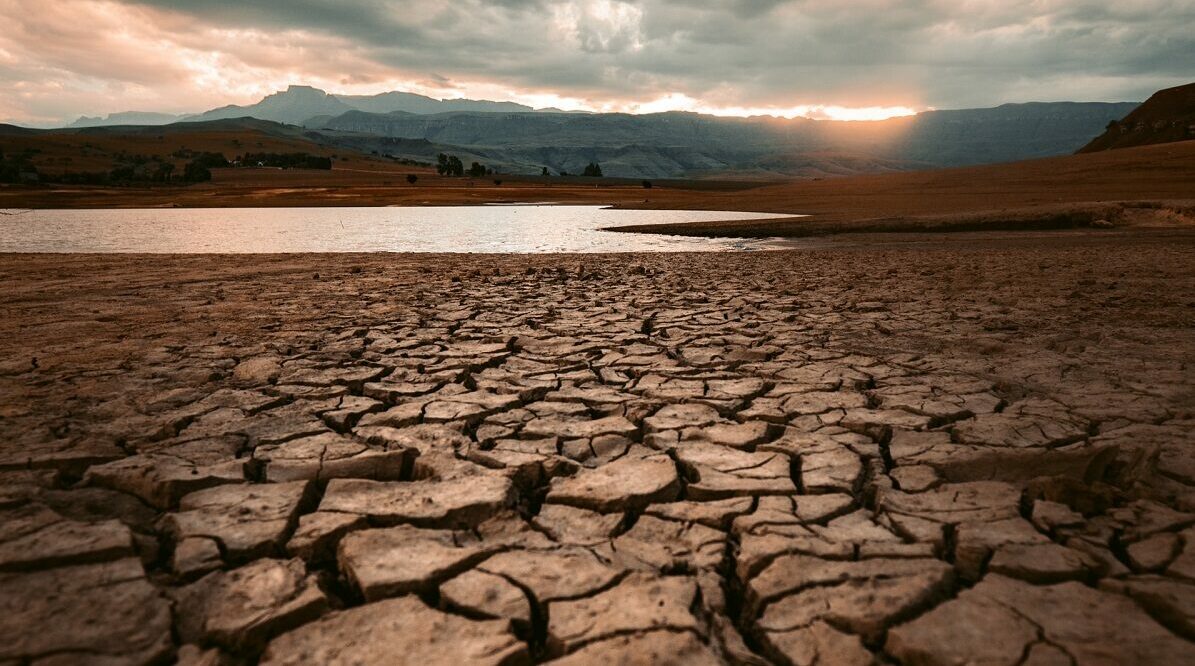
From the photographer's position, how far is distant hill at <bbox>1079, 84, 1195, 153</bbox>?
53.3 metres

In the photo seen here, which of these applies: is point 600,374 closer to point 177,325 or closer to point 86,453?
point 86,453

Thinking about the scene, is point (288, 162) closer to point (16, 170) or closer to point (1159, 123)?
point (16, 170)

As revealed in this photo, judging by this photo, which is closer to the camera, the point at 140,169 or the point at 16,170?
the point at 16,170

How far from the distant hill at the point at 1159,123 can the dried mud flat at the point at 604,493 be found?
64434 millimetres

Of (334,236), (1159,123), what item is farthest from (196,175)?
(1159,123)

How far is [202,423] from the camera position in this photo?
274cm

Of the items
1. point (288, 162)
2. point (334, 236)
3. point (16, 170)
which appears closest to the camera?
point (334, 236)

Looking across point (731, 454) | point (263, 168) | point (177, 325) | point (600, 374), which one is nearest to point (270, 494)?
point (731, 454)

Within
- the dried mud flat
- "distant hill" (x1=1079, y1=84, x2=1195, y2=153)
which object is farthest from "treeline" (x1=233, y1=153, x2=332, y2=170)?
the dried mud flat

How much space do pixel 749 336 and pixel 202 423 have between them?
126 inches

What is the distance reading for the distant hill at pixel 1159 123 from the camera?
53281mm

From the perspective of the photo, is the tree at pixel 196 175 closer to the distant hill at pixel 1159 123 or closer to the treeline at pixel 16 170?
the treeline at pixel 16 170

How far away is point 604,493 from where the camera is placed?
208 centimetres

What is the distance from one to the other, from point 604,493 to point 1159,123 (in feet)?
248
